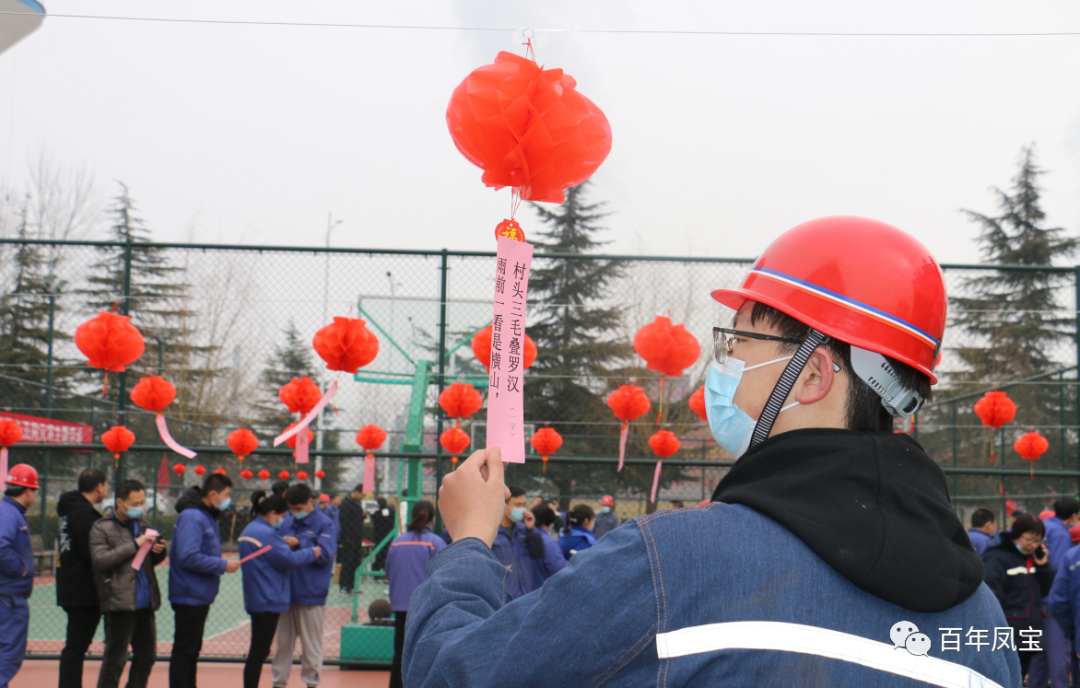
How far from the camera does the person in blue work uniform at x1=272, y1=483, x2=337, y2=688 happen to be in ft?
22.8

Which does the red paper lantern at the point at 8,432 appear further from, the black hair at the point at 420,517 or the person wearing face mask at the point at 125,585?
the black hair at the point at 420,517

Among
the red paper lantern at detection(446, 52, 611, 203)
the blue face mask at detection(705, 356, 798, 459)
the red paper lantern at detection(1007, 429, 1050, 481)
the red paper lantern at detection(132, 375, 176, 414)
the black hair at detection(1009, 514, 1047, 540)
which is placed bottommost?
the black hair at detection(1009, 514, 1047, 540)

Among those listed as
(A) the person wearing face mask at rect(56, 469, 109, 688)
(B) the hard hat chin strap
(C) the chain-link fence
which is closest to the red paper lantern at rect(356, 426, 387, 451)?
(C) the chain-link fence

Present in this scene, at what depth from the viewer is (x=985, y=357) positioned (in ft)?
39.4

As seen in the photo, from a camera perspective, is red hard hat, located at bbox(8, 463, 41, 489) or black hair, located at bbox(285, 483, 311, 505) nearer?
red hard hat, located at bbox(8, 463, 41, 489)

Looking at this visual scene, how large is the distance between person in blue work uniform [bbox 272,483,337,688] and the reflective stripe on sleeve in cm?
658

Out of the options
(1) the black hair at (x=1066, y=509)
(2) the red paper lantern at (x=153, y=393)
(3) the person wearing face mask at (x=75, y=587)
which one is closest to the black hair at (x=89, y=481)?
(3) the person wearing face mask at (x=75, y=587)

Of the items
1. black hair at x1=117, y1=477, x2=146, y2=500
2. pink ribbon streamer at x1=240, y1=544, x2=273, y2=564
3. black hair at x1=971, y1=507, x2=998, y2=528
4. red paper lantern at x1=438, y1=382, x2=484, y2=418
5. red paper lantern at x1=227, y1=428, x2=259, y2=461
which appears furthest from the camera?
black hair at x1=971, y1=507, x2=998, y2=528

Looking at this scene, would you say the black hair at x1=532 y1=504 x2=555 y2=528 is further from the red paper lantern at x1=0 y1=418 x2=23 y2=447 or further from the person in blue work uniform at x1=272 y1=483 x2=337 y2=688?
the red paper lantern at x1=0 y1=418 x2=23 y2=447

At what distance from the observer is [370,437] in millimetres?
7746

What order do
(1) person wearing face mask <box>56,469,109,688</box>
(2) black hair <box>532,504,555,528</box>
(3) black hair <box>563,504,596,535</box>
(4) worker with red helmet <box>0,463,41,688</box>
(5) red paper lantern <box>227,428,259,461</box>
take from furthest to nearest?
(3) black hair <box>563,504,596,535</box> < (5) red paper lantern <box>227,428,259,461</box> < (2) black hair <box>532,504,555,528</box> < (1) person wearing face mask <box>56,469,109,688</box> < (4) worker with red helmet <box>0,463,41,688</box>

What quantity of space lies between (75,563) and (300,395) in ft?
7.63

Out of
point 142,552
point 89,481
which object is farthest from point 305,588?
point 89,481

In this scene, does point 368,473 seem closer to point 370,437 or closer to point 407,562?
point 370,437
